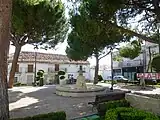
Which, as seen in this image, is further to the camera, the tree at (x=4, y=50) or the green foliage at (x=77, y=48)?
the green foliage at (x=77, y=48)

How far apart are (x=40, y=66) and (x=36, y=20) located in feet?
88.6

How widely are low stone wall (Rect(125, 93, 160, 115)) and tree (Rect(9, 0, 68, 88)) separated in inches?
434

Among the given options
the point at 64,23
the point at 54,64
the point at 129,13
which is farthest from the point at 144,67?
the point at 129,13

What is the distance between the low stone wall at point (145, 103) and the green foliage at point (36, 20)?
36.1 ft

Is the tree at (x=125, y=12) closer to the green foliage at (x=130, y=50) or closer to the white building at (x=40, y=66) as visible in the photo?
the green foliage at (x=130, y=50)

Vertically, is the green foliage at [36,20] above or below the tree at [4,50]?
above

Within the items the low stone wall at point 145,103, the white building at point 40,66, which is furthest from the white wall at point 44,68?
the low stone wall at point 145,103

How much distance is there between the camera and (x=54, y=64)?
47531mm

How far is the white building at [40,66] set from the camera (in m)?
43.1

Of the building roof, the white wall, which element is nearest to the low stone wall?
the building roof

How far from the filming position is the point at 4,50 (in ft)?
22.0

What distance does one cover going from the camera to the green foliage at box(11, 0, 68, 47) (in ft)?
59.6

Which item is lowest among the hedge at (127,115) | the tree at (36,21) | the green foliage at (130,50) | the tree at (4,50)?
the hedge at (127,115)

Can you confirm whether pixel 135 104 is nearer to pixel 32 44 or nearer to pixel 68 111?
pixel 68 111
